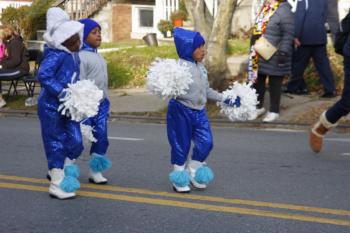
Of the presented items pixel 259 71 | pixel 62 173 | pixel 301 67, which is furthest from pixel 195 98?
pixel 301 67

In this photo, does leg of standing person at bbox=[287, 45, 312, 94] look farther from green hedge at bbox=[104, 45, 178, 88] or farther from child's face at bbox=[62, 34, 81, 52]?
child's face at bbox=[62, 34, 81, 52]

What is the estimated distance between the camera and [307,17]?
12.7 m

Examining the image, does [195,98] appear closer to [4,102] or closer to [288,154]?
[288,154]

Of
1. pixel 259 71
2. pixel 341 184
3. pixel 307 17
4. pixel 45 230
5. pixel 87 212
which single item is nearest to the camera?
pixel 45 230

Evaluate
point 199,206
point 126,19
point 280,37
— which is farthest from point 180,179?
point 126,19

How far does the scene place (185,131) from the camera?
626 cm

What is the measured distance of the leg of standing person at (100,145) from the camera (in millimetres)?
6578

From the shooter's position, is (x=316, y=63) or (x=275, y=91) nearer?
(x=275, y=91)

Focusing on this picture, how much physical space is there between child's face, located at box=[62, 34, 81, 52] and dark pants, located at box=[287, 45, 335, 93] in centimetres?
733

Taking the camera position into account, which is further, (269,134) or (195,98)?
(269,134)

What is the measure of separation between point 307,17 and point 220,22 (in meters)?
1.57

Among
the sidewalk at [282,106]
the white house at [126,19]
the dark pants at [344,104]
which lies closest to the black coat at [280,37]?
the sidewalk at [282,106]

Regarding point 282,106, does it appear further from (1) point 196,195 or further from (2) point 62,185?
(2) point 62,185

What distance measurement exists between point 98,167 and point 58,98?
1007 millimetres
